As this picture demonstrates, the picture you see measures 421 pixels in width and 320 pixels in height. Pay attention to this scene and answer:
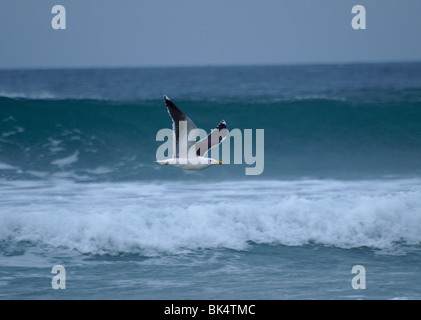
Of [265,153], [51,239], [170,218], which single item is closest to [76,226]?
[51,239]

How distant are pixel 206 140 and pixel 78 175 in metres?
7.71

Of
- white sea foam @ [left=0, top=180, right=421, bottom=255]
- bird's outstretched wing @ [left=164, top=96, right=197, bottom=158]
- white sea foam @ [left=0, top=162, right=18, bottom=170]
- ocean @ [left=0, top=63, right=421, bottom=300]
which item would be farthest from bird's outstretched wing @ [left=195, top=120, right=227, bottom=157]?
white sea foam @ [left=0, top=162, right=18, bottom=170]

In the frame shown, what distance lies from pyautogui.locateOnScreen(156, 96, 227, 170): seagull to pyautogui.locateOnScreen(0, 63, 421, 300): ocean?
1714 millimetres

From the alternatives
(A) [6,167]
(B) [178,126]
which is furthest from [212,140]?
(A) [6,167]

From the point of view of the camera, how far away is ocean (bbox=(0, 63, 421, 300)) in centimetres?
861

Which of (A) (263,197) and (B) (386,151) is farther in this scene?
(B) (386,151)

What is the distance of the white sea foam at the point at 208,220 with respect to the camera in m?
10.2

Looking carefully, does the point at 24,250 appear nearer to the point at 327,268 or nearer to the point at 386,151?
the point at 327,268

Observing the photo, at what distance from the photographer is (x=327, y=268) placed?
908 cm

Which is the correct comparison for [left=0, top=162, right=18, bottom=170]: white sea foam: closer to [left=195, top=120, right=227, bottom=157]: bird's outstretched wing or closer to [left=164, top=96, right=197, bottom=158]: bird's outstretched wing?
[left=195, top=120, right=227, bottom=157]: bird's outstretched wing

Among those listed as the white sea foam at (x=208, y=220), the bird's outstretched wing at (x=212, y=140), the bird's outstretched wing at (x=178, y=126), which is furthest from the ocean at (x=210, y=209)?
the bird's outstretched wing at (x=178, y=126)

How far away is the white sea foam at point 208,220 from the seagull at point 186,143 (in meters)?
2.86

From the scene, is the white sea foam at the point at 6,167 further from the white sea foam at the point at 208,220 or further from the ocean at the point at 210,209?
the white sea foam at the point at 208,220
